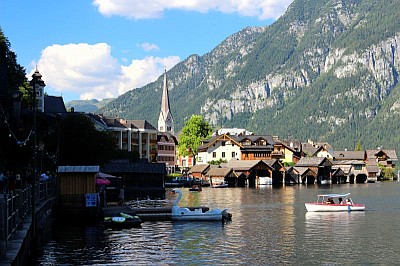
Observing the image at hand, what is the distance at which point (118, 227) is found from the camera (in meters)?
53.7

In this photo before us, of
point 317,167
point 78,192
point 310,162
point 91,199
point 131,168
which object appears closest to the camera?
point 91,199

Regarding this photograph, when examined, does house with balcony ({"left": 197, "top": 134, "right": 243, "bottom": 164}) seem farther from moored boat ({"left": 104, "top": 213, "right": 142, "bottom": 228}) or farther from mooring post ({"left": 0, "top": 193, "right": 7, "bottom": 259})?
mooring post ({"left": 0, "top": 193, "right": 7, "bottom": 259})

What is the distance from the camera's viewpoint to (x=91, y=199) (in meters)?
57.1

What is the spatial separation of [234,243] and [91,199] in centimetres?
1625

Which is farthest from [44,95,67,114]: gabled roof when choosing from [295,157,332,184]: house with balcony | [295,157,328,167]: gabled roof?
[295,157,328,167]: gabled roof

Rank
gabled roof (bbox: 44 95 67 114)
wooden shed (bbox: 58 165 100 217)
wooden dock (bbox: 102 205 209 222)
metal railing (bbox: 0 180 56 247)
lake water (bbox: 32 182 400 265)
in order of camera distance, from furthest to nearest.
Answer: gabled roof (bbox: 44 95 67 114), wooden dock (bbox: 102 205 209 222), wooden shed (bbox: 58 165 100 217), lake water (bbox: 32 182 400 265), metal railing (bbox: 0 180 56 247)

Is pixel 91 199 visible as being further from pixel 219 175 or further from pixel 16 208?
pixel 219 175

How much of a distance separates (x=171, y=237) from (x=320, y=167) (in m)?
148

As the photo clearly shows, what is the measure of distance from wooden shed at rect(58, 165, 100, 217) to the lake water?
8.96 feet

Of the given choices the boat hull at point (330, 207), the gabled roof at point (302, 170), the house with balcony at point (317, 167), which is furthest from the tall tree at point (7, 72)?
the house with balcony at point (317, 167)

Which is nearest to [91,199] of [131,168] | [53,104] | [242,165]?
[131,168]

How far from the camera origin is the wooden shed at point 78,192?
57188 millimetres

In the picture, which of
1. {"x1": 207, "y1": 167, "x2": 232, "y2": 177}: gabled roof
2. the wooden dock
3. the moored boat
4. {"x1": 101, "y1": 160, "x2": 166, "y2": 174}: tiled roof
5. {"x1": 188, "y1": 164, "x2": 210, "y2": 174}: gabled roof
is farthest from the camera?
{"x1": 188, "y1": 164, "x2": 210, "y2": 174}: gabled roof

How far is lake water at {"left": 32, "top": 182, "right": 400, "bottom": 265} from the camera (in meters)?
38.7
